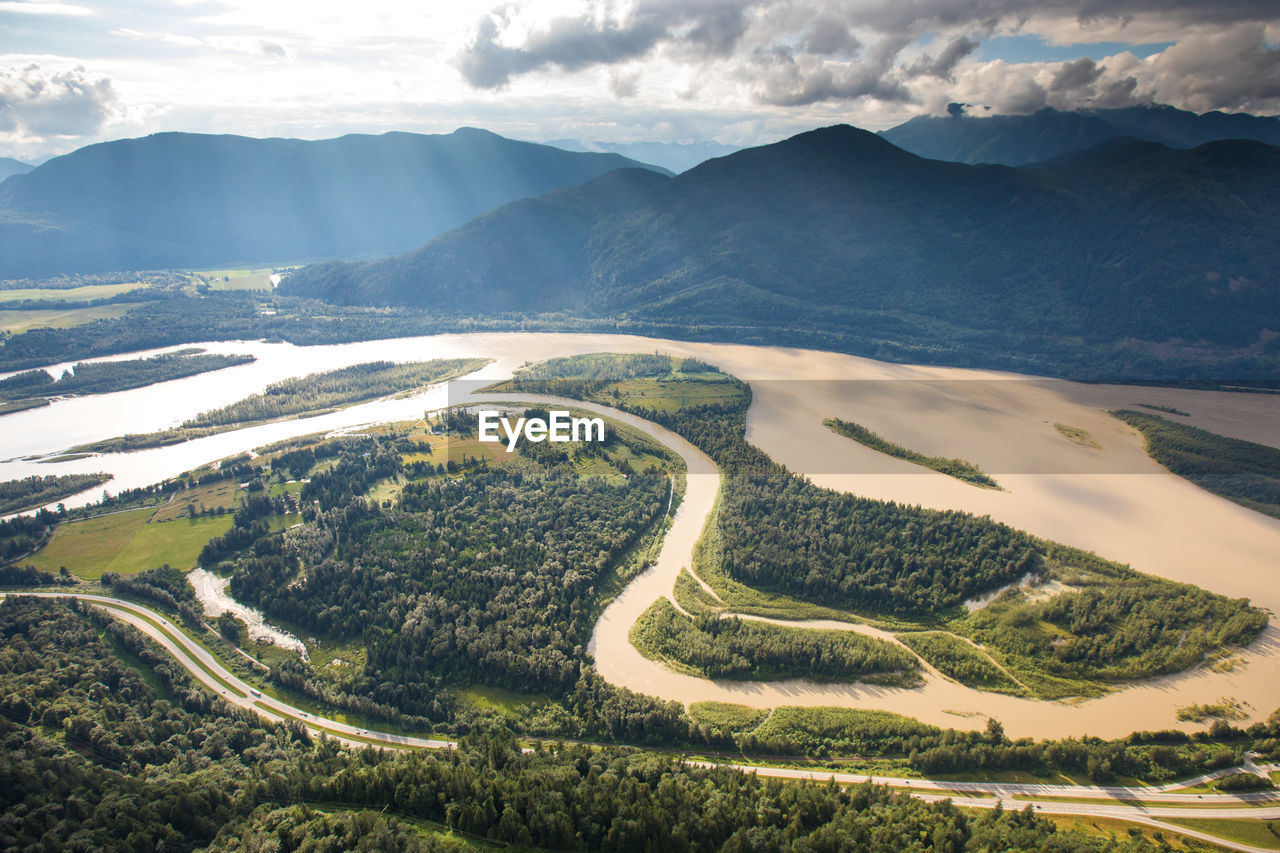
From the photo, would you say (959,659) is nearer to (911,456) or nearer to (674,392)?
(911,456)

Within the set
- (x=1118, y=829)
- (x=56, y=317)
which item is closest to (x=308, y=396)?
(x=56, y=317)

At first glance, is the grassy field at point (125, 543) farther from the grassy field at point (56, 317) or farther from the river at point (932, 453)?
the grassy field at point (56, 317)

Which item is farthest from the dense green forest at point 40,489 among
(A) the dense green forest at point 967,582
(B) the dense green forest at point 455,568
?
(A) the dense green forest at point 967,582

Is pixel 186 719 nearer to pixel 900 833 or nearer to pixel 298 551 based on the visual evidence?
pixel 298 551

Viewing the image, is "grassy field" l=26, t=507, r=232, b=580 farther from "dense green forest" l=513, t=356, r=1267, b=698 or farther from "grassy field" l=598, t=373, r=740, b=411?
"grassy field" l=598, t=373, r=740, b=411

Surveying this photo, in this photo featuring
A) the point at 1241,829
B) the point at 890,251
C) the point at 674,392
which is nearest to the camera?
the point at 1241,829
